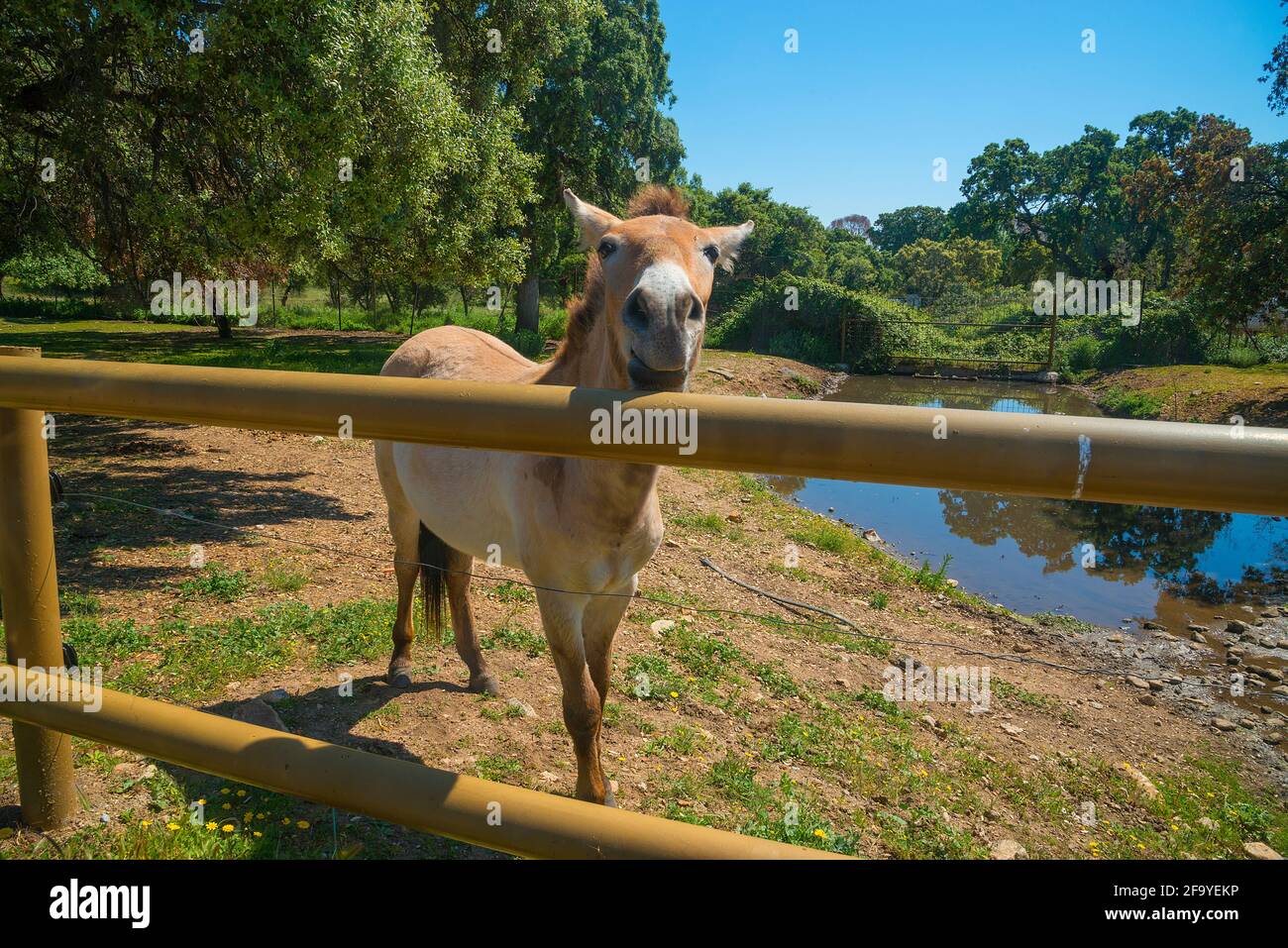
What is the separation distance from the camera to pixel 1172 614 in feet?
24.7

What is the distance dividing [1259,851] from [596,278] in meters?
4.11

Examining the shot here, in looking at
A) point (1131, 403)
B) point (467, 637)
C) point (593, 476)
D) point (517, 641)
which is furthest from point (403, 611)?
point (1131, 403)

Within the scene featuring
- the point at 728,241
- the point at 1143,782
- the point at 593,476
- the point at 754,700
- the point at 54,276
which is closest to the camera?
the point at 593,476

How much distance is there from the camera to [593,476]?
271 centimetres

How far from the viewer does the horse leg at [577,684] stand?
2.94 m

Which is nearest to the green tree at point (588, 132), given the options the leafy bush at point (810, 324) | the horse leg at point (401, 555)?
the leafy bush at point (810, 324)

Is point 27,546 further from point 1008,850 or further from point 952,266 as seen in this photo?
point 952,266

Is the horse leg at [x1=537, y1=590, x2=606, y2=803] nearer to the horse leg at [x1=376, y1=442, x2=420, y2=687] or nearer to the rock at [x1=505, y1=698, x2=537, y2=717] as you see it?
the rock at [x1=505, y1=698, x2=537, y2=717]

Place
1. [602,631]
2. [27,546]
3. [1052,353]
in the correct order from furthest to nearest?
1. [1052,353]
2. [602,631]
3. [27,546]

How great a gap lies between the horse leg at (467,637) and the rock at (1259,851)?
3833mm

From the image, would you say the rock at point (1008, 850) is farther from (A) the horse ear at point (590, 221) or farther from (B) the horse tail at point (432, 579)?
(A) the horse ear at point (590, 221)

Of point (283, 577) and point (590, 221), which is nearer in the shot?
point (590, 221)

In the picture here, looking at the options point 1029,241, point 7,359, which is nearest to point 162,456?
point 7,359

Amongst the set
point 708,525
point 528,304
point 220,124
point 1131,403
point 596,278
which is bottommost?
point 708,525
